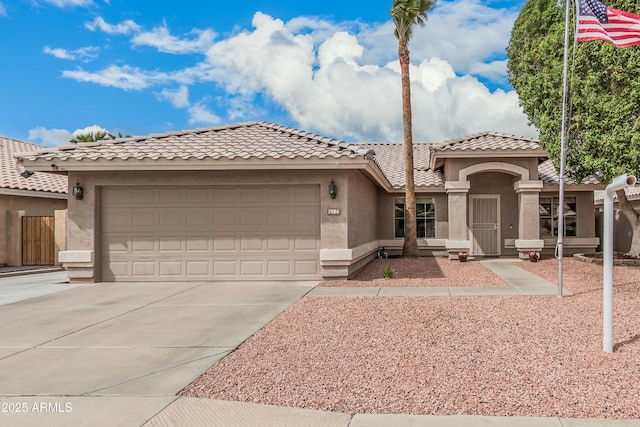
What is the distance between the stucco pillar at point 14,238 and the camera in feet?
57.2

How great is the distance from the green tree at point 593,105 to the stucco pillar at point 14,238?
63.0ft

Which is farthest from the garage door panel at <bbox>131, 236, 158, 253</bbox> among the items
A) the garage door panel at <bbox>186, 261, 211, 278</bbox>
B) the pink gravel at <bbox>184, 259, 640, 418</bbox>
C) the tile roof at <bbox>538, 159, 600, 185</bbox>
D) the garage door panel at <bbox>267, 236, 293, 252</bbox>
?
the tile roof at <bbox>538, 159, 600, 185</bbox>

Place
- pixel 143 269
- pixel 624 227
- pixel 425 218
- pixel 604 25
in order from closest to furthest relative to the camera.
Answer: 1. pixel 604 25
2. pixel 143 269
3. pixel 425 218
4. pixel 624 227

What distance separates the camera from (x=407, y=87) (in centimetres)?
1825

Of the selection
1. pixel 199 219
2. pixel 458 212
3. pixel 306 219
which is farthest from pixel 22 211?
pixel 458 212

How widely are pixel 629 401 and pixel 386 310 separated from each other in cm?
436

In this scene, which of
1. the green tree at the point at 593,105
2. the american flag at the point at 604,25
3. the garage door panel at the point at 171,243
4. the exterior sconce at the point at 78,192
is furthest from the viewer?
the green tree at the point at 593,105

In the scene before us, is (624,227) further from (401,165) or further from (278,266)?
(278,266)

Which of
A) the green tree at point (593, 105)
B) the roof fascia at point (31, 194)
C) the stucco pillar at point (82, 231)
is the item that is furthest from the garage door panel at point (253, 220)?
the green tree at point (593, 105)

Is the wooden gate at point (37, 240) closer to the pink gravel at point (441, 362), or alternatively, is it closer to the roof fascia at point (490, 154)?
the pink gravel at point (441, 362)

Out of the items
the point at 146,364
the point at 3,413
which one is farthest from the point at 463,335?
the point at 3,413

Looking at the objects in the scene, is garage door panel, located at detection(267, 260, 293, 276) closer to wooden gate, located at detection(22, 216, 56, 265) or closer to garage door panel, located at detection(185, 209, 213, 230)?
garage door panel, located at detection(185, 209, 213, 230)

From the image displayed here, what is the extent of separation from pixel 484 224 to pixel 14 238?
18344 mm

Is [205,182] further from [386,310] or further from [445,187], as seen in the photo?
[445,187]
